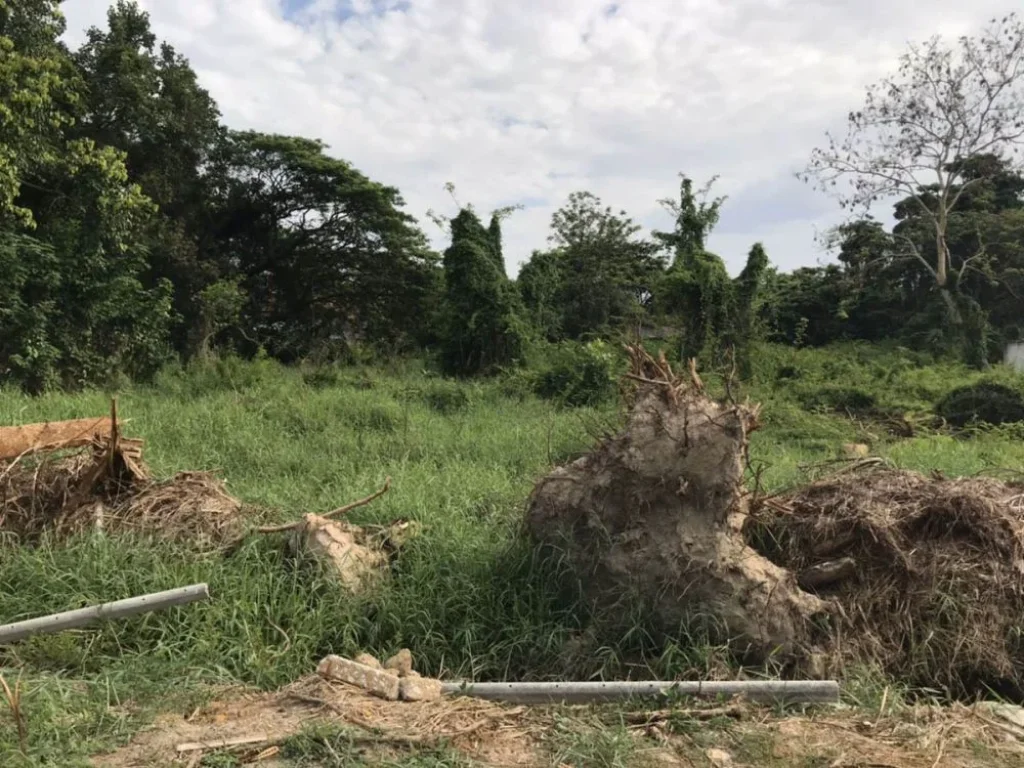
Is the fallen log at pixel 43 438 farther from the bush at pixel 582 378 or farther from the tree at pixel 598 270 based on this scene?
the tree at pixel 598 270

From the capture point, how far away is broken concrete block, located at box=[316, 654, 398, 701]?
3055mm

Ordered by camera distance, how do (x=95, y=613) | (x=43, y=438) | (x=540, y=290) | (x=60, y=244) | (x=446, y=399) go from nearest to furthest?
(x=95, y=613) < (x=43, y=438) < (x=446, y=399) < (x=60, y=244) < (x=540, y=290)

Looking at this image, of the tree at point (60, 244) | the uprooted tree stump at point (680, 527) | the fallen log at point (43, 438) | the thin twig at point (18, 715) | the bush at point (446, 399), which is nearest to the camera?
the thin twig at point (18, 715)

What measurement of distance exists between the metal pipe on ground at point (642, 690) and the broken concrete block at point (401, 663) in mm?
284

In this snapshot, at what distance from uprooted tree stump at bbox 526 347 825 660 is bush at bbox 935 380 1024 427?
10360 mm

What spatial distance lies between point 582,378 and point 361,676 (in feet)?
33.0

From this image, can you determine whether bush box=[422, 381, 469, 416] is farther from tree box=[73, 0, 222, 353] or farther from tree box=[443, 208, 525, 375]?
tree box=[73, 0, 222, 353]

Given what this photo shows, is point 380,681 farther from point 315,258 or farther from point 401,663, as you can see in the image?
point 315,258

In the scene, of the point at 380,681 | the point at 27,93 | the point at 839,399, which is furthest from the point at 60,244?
the point at 839,399

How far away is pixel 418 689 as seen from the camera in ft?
10.1

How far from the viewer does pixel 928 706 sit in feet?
10.8

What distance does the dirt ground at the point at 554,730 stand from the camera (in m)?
2.63

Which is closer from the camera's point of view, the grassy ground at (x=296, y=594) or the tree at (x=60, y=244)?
the grassy ground at (x=296, y=594)

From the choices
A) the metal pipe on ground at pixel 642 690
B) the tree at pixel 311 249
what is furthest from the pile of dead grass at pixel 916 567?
the tree at pixel 311 249
